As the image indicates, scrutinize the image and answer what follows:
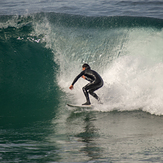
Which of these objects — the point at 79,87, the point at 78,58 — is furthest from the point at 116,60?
the point at 79,87

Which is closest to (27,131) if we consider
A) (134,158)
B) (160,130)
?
(134,158)

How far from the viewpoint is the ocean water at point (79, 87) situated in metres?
4.34

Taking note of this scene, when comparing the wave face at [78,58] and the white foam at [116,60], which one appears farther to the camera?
the wave face at [78,58]

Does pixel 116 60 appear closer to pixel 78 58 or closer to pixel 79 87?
pixel 78 58

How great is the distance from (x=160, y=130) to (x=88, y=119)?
2094 mm

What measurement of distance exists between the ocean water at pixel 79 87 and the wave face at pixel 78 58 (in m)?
0.03

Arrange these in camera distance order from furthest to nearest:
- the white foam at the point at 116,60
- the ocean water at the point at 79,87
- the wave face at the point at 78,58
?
the wave face at the point at 78,58
the white foam at the point at 116,60
the ocean water at the point at 79,87

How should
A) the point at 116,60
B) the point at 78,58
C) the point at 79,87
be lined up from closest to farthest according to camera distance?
1. the point at 79,87
2. the point at 116,60
3. the point at 78,58

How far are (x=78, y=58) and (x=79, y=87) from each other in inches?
75.3

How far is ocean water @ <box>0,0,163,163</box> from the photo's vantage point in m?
4.34

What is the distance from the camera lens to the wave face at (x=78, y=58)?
7.93 m

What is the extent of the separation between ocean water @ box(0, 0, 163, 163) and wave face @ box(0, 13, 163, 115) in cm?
3

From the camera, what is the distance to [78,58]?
34.7 feet

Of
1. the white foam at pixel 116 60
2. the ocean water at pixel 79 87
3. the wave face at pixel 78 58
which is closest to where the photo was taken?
the ocean water at pixel 79 87
